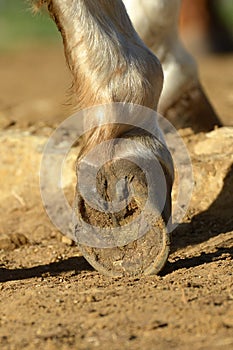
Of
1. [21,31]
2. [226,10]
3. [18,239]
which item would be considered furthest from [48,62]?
[18,239]

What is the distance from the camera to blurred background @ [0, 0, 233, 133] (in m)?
5.62

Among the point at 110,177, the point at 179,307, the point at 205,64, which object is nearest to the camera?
the point at 179,307

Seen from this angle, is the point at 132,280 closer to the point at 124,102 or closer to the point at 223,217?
the point at 124,102

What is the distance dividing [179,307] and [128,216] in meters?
0.44

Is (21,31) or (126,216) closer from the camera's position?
(126,216)

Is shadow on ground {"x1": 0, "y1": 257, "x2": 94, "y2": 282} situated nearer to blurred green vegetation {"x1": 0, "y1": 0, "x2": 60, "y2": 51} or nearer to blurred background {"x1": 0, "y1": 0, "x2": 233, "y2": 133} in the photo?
blurred background {"x1": 0, "y1": 0, "x2": 233, "y2": 133}

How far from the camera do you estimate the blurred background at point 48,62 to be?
562cm

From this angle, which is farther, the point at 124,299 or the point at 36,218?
the point at 36,218

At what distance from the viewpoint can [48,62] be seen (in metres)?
11.5

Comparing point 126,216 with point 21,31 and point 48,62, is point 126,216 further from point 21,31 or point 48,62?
point 21,31

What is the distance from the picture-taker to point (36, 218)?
149 inches

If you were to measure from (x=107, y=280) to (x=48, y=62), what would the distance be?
9.01 m

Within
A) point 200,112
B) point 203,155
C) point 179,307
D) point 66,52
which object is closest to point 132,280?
point 179,307

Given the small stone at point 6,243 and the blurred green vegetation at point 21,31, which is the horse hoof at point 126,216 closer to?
the small stone at point 6,243
